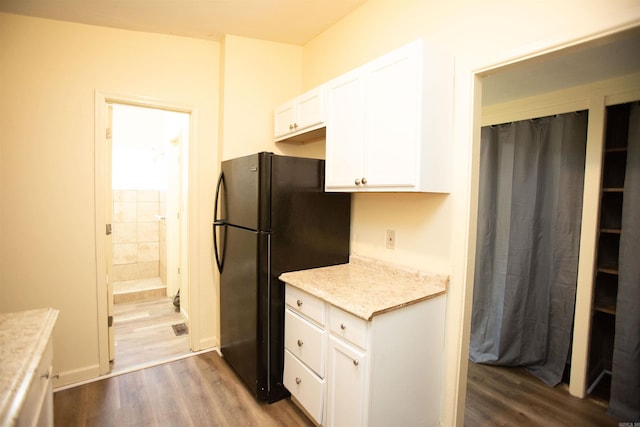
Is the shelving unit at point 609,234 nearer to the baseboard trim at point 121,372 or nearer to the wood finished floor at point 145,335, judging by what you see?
the baseboard trim at point 121,372

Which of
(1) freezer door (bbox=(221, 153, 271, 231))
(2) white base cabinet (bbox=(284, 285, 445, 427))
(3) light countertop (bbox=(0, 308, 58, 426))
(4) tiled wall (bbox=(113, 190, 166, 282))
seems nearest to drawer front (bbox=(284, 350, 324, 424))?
(2) white base cabinet (bbox=(284, 285, 445, 427))

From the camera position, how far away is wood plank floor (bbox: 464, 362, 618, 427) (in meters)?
2.02

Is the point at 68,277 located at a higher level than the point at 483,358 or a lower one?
higher

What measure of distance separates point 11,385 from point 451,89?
2056 millimetres

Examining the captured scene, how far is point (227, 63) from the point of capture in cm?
262

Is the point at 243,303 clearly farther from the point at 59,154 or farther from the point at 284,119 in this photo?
the point at 59,154

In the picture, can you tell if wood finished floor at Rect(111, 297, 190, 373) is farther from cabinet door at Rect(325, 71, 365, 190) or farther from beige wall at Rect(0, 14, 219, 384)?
cabinet door at Rect(325, 71, 365, 190)

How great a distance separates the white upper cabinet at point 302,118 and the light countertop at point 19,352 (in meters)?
1.75

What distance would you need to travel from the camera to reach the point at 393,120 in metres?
1.63

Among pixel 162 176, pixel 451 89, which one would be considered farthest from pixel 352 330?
pixel 162 176

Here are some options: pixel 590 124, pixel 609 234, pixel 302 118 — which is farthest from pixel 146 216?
pixel 609 234

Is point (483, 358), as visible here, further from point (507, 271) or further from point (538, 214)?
point (538, 214)

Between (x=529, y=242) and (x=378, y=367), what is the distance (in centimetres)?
190

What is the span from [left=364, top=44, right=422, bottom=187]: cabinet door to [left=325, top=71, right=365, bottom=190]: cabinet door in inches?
2.5
